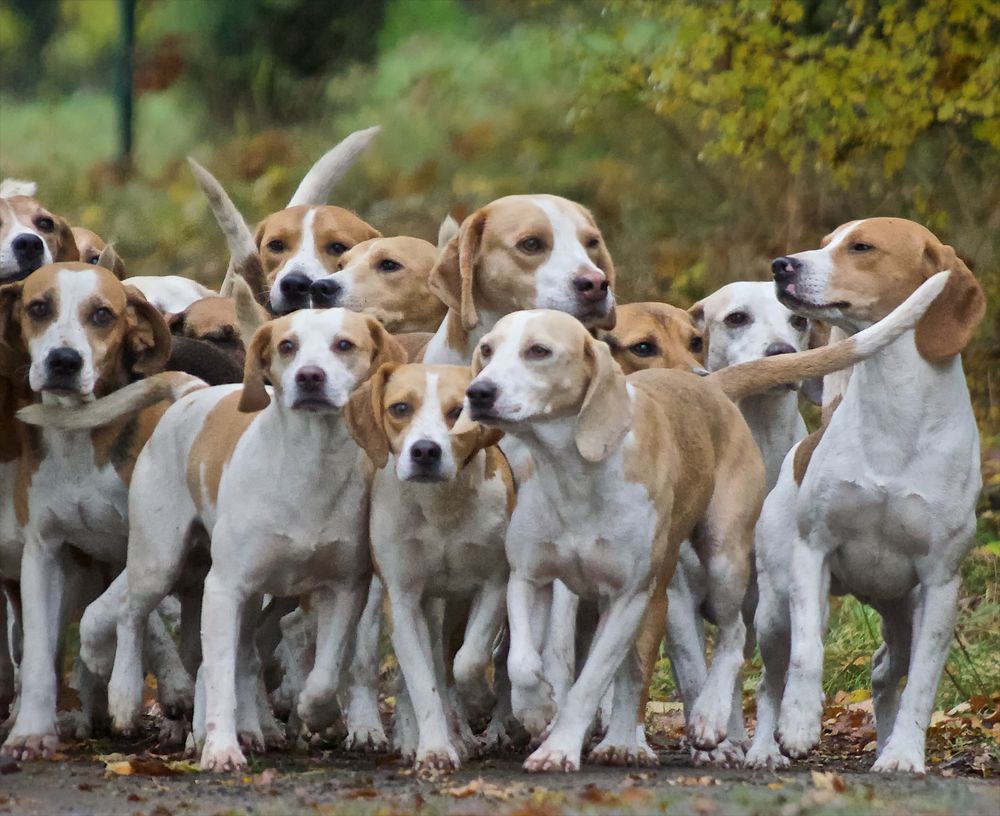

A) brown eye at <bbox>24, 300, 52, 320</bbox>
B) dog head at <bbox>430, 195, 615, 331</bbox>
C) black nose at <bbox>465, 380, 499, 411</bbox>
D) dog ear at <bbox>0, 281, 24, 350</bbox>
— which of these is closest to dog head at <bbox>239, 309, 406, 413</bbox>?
black nose at <bbox>465, 380, 499, 411</bbox>

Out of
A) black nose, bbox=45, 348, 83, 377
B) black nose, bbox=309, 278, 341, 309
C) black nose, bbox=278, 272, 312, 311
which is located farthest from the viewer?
black nose, bbox=278, 272, 312, 311

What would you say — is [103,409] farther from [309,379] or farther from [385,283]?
[385,283]

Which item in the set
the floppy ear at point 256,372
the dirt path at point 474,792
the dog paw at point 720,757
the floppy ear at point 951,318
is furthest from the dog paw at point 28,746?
the floppy ear at point 951,318

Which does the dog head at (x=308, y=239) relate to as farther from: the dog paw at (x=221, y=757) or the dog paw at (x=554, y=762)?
the dog paw at (x=554, y=762)

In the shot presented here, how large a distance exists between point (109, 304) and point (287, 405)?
1.23m

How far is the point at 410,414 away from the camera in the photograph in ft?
22.0

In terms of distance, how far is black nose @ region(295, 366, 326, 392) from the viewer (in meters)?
6.79

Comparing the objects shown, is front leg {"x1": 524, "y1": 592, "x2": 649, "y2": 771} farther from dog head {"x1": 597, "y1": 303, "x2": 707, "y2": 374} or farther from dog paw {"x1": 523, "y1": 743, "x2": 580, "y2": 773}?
dog head {"x1": 597, "y1": 303, "x2": 707, "y2": 374}

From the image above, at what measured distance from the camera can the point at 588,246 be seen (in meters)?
7.92

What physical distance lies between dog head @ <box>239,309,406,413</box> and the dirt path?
4.01ft

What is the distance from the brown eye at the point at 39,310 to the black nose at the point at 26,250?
790mm

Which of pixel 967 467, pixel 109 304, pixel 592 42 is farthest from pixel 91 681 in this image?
pixel 592 42

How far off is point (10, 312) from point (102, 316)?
401 millimetres

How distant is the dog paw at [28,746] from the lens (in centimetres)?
736
